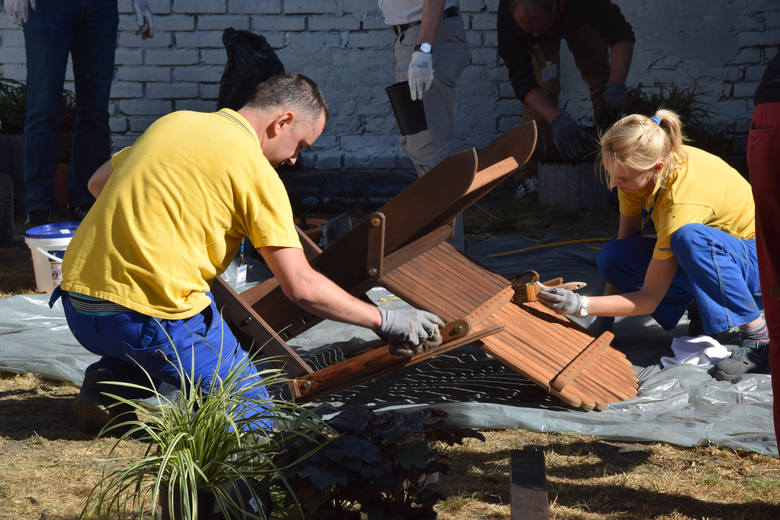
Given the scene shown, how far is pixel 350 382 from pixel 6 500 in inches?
37.6

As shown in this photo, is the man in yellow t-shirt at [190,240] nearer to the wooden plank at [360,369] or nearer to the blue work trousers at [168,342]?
the blue work trousers at [168,342]

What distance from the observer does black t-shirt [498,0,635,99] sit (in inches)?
223

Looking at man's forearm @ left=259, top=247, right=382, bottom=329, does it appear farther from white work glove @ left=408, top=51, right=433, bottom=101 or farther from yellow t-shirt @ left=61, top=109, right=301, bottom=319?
white work glove @ left=408, top=51, right=433, bottom=101

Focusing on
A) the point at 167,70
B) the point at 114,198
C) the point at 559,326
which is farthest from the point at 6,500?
the point at 167,70

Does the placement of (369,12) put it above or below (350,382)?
above

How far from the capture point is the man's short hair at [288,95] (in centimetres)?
232

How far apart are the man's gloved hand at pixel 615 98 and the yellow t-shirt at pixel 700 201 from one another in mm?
2526

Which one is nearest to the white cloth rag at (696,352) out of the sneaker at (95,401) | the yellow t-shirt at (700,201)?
the yellow t-shirt at (700,201)

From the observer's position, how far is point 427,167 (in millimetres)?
4602

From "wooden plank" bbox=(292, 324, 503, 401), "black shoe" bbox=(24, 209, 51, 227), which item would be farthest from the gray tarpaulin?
"black shoe" bbox=(24, 209, 51, 227)

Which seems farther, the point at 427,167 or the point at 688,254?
the point at 427,167

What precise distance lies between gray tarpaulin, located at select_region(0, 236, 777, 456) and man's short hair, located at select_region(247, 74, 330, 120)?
101cm

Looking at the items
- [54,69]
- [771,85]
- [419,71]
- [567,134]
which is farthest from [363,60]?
[771,85]

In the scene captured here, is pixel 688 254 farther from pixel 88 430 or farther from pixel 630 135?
pixel 88 430
